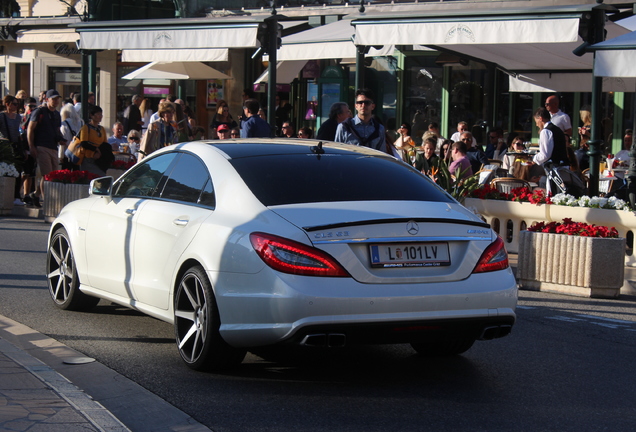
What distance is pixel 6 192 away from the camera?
55.7 ft

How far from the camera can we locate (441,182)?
1273 centimetres

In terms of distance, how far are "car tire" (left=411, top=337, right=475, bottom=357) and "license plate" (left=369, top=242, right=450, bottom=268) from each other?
1.08 m

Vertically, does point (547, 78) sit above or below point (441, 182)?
above

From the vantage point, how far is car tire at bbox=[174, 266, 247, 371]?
19.7ft

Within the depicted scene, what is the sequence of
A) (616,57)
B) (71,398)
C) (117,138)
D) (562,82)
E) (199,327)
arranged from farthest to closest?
(117,138)
(562,82)
(616,57)
(199,327)
(71,398)

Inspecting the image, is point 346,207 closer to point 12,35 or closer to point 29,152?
point 29,152

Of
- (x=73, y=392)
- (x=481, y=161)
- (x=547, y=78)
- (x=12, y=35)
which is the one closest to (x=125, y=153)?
(x=481, y=161)

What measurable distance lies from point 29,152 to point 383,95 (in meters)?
10.2

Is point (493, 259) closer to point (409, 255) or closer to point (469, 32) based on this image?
point (409, 255)

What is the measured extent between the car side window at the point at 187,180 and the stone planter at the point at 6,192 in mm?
10562

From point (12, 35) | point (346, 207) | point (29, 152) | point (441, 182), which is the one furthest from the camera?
point (12, 35)

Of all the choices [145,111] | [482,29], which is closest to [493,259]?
[482,29]

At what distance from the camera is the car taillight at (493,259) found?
5.98m

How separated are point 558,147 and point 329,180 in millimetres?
7927
